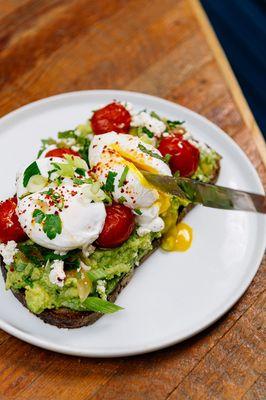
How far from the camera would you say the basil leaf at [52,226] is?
2576 millimetres

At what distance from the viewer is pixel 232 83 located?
3.83 meters

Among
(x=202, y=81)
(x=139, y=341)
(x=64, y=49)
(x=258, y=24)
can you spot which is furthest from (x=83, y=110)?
(x=258, y=24)

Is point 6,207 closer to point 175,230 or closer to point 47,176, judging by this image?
point 47,176

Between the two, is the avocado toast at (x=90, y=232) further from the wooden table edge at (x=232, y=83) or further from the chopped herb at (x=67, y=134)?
the wooden table edge at (x=232, y=83)

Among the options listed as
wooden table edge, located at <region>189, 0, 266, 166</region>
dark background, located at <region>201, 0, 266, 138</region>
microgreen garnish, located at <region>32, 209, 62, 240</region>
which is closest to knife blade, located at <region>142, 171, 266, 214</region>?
microgreen garnish, located at <region>32, 209, 62, 240</region>

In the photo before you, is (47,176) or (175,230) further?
(175,230)

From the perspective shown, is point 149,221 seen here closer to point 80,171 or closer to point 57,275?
point 80,171

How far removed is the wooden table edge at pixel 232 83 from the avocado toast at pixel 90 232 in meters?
0.75

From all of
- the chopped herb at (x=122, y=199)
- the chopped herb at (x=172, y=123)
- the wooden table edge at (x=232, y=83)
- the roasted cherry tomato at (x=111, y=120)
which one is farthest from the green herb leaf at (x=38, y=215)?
the wooden table edge at (x=232, y=83)

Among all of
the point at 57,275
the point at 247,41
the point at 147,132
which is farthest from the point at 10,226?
the point at 247,41

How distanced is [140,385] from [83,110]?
5.67ft

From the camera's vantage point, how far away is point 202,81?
3.85 metres

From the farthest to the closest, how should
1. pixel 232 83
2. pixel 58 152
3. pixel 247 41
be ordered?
pixel 247 41, pixel 232 83, pixel 58 152

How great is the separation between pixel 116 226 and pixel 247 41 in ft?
9.07
